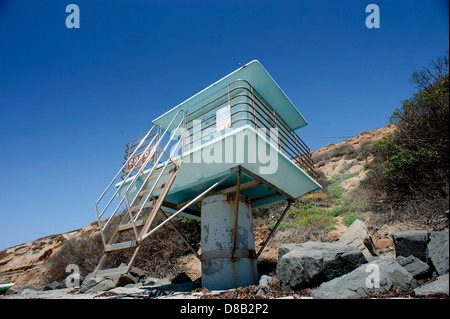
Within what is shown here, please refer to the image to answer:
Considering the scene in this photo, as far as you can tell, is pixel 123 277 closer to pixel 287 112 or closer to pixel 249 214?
pixel 249 214

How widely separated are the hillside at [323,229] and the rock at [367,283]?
18.6 feet

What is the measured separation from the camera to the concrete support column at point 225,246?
A: 7.33m

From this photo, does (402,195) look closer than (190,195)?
No

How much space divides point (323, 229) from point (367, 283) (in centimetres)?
886

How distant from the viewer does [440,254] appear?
192 inches

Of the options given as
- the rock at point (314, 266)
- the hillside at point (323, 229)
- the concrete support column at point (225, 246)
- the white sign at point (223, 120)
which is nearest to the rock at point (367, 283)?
the rock at point (314, 266)

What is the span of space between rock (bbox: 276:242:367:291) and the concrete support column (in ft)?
4.81

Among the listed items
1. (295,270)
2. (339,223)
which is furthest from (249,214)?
(339,223)

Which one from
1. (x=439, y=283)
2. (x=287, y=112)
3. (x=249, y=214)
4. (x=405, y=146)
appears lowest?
(x=439, y=283)

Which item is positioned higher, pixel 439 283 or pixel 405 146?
pixel 405 146

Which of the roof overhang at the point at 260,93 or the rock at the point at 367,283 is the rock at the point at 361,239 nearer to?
the rock at the point at 367,283

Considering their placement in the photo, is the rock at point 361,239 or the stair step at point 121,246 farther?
the rock at point 361,239
